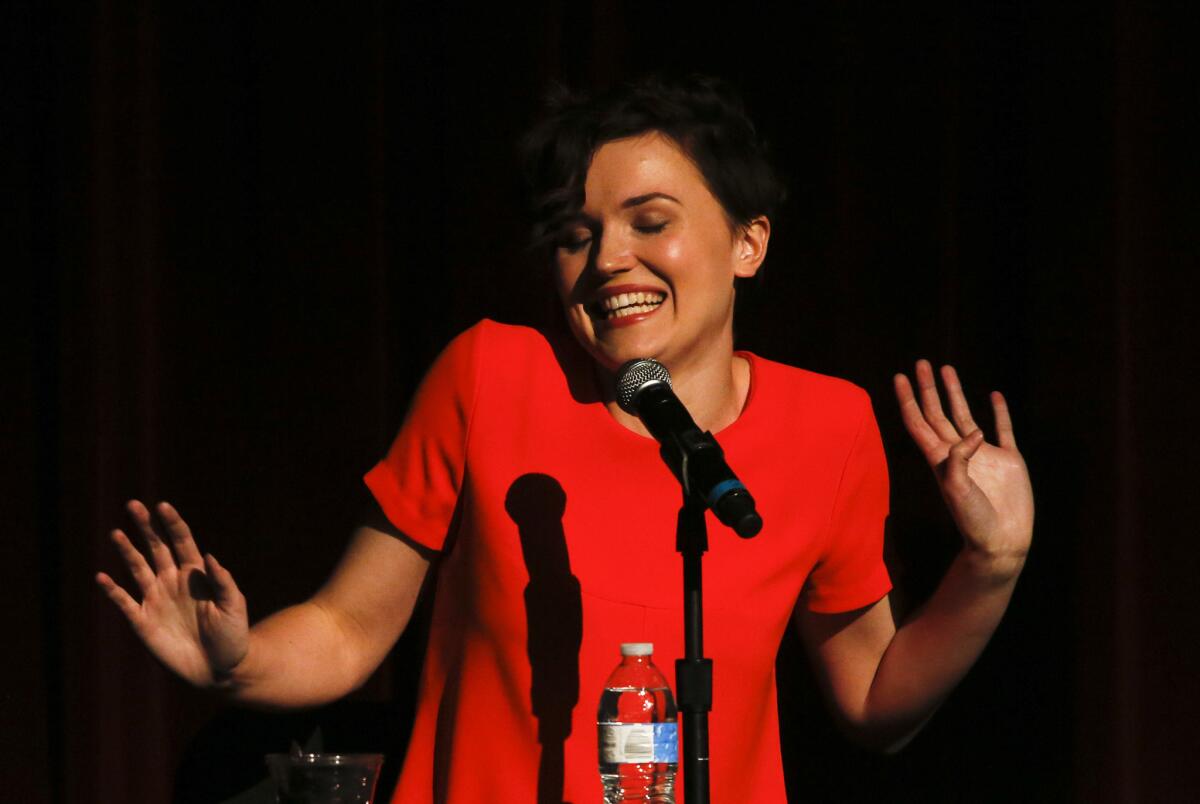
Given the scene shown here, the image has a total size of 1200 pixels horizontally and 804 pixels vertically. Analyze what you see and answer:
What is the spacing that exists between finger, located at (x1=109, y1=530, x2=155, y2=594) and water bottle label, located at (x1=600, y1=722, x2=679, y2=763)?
1.65ft

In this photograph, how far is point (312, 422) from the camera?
6.98ft

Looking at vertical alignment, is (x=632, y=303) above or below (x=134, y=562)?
above

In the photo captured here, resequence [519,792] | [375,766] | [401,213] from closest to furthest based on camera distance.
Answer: [375,766] < [519,792] < [401,213]

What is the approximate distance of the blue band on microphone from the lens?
3.62 feet

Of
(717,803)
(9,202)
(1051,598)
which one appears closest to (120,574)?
(9,202)

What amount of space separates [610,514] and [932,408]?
418 millimetres

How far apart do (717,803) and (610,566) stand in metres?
0.33

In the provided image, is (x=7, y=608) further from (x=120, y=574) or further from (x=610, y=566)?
(x=610, y=566)

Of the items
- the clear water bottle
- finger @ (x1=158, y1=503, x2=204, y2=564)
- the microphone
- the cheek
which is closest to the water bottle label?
the clear water bottle

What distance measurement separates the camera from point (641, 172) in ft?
5.59

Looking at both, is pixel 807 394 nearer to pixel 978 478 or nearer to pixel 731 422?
pixel 731 422

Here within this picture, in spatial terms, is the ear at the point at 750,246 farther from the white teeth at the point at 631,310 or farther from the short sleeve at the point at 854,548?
the short sleeve at the point at 854,548

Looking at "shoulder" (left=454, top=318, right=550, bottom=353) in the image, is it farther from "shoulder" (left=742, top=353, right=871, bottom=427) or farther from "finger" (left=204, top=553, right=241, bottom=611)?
"finger" (left=204, top=553, right=241, bottom=611)

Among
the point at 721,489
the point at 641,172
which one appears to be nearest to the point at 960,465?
the point at 641,172
